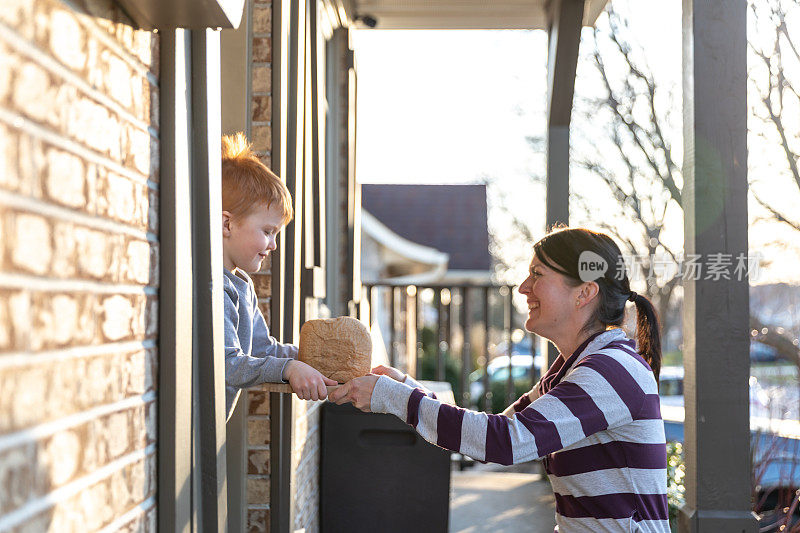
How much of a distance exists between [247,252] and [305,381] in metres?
0.38

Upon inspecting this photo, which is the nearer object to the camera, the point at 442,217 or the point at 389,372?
the point at 389,372

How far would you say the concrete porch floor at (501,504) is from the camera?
402 centimetres

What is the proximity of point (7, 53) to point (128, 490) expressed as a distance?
0.63 meters

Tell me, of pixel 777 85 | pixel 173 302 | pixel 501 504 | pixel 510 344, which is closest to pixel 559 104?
pixel 510 344

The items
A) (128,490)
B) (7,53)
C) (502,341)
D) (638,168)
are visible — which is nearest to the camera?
(7,53)

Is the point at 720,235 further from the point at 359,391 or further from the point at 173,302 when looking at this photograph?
the point at 173,302

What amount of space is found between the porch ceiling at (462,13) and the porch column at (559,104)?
0.16 meters

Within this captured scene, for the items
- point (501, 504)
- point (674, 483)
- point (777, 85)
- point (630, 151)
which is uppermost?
point (630, 151)

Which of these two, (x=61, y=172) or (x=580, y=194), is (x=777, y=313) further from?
(x=61, y=172)

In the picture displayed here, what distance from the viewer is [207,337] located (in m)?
1.42

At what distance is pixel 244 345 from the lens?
6.43ft

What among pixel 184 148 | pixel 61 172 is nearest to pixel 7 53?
pixel 61 172

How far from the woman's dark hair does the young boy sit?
0.70 metres

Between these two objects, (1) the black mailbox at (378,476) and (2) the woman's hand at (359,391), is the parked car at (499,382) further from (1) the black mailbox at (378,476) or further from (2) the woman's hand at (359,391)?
(2) the woman's hand at (359,391)
